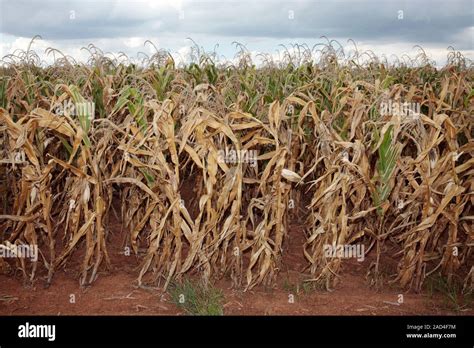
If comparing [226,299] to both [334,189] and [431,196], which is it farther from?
[431,196]

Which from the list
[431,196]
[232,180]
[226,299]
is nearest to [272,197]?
[232,180]

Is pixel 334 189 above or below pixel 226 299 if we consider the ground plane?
above

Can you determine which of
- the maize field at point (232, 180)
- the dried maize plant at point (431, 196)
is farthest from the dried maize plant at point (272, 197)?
the dried maize plant at point (431, 196)

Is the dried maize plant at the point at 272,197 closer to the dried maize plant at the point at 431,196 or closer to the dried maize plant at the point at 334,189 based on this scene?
the dried maize plant at the point at 334,189

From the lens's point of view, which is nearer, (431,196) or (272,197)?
(272,197)

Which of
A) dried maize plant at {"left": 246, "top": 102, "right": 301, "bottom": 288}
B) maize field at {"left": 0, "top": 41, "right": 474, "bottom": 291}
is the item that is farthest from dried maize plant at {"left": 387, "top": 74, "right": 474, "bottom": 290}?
dried maize plant at {"left": 246, "top": 102, "right": 301, "bottom": 288}

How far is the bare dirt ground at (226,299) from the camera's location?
12.8 feet

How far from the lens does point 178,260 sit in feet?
13.3

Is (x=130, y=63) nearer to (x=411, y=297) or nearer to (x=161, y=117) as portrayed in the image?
(x=161, y=117)

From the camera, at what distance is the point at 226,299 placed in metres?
3.97

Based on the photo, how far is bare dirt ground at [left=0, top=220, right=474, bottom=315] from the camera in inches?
153
